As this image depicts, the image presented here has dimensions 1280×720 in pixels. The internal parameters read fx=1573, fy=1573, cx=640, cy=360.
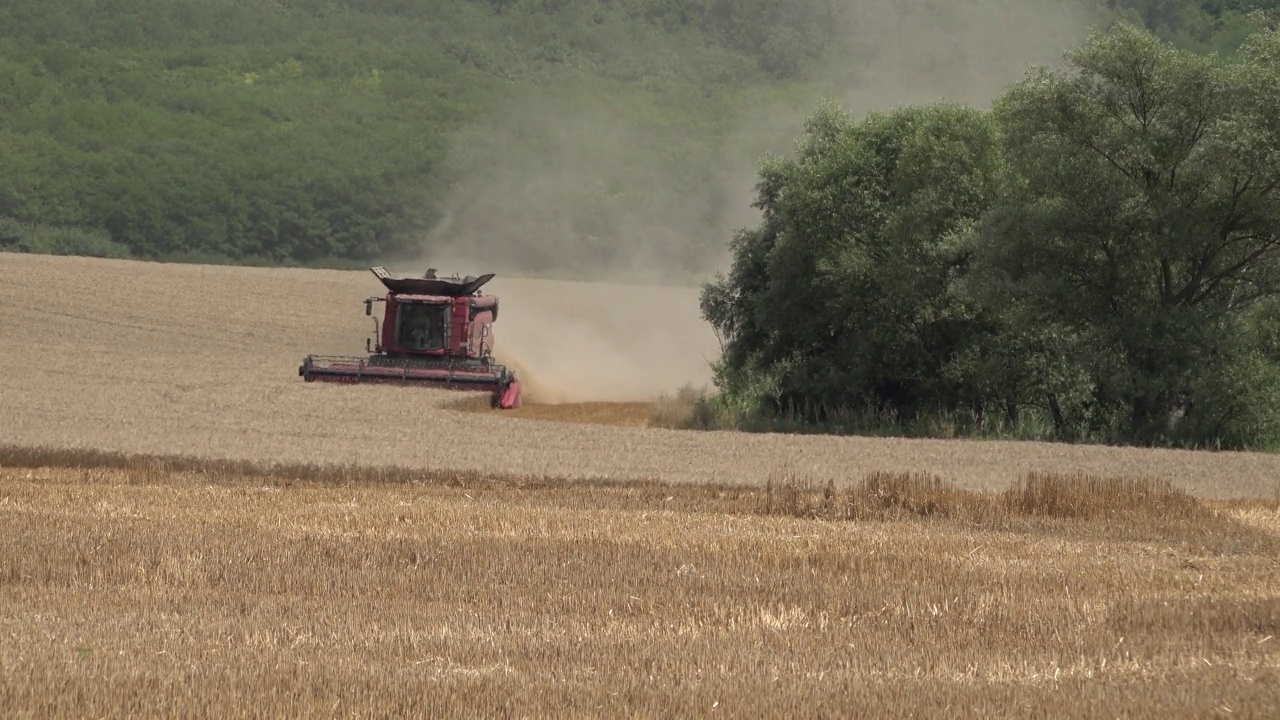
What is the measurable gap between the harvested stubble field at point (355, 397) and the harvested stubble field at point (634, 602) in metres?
3.90

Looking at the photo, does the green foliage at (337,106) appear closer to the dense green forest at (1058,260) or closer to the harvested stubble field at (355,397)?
the harvested stubble field at (355,397)

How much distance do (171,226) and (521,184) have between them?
21337mm

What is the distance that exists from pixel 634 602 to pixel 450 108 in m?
103

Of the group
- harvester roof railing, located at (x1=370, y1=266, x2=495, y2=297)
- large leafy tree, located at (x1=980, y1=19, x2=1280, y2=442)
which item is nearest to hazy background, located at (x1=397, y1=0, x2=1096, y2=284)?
harvester roof railing, located at (x1=370, y1=266, x2=495, y2=297)

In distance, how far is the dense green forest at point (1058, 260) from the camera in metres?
28.6

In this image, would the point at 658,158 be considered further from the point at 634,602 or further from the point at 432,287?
the point at 634,602

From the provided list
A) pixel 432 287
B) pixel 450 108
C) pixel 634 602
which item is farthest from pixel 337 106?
pixel 634 602

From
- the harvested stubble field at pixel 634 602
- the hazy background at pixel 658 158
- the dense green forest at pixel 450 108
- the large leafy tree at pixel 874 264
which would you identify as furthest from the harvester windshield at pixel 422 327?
the dense green forest at pixel 450 108

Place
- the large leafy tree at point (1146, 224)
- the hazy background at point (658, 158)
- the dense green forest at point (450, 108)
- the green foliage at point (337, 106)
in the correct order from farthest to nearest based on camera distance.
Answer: the green foliage at point (337, 106) < the dense green forest at point (450, 108) < the hazy background at point (658, 158) < the large leafy tree at point (1146, 224)

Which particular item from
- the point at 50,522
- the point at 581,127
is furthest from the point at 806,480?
the point at 581,127

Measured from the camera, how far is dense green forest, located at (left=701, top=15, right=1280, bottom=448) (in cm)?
2859

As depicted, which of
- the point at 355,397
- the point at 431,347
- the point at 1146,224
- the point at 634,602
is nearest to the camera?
the point at 634,602

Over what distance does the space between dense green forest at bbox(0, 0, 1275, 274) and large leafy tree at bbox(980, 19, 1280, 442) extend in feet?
128

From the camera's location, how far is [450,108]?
111688mm
